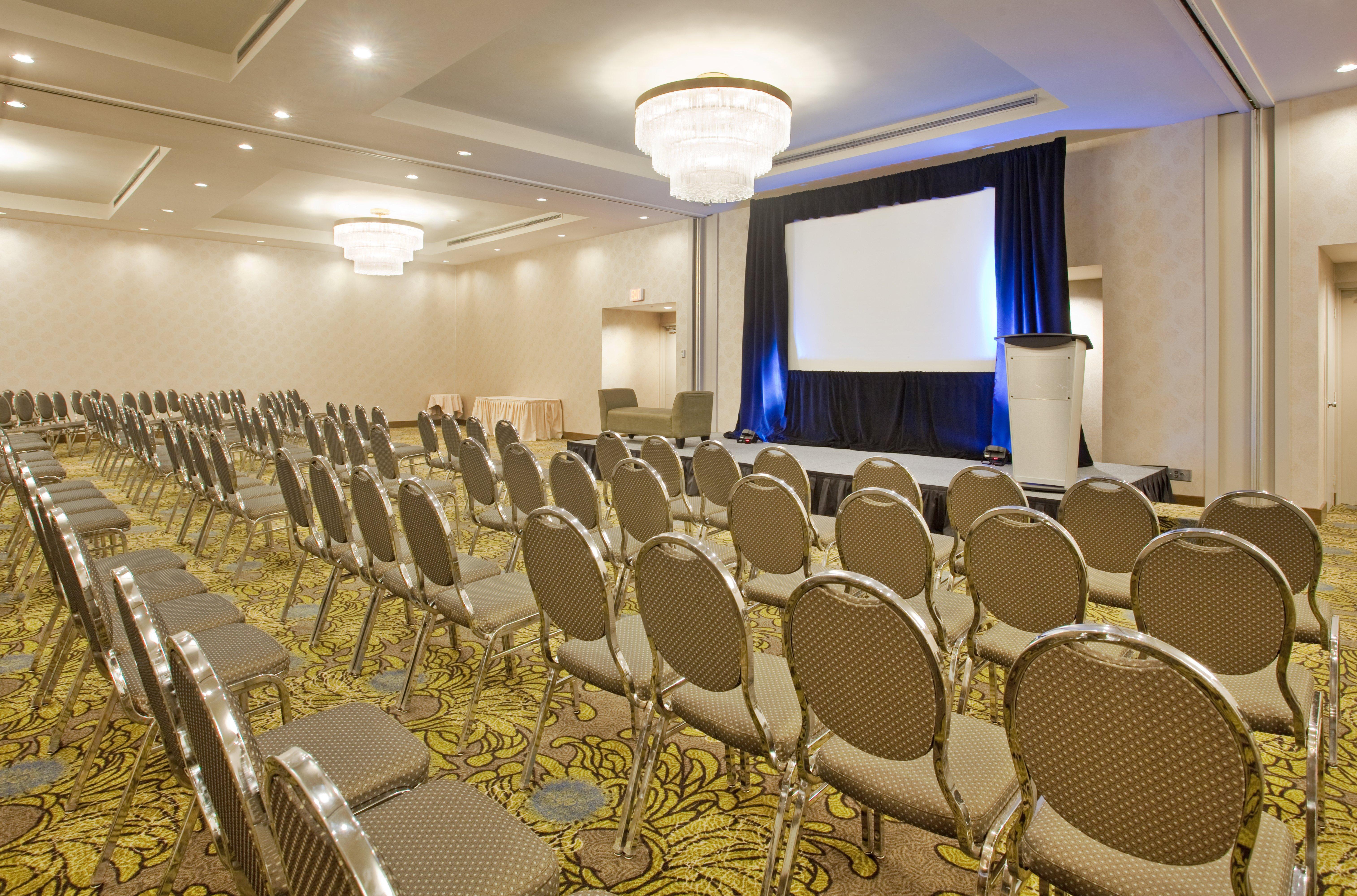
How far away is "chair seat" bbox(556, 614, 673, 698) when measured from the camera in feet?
6.95

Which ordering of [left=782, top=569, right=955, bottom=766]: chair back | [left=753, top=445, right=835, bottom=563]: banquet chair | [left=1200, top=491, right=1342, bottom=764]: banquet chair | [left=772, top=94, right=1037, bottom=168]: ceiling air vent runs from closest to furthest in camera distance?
1. [left=782, top=569, right=955, bottom=766]: chair back
2. [left=1200, top=491, right=1342, bottom=764]: banquet chair
3. [left=753, top=445, right=835, bottom=563]: banquet chair
4. [left=772, top=94, right=1037, bottom=168]: ceiling air vent

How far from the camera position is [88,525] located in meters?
3.80

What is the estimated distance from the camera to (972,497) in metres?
3.48

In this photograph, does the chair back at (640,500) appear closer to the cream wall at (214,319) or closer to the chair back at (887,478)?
the chair back at (887,478)

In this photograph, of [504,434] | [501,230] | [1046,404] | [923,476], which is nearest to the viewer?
[1046,404]

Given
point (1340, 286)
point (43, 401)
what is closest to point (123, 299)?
point (43, 401)

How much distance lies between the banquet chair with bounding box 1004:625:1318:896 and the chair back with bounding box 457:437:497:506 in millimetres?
3280

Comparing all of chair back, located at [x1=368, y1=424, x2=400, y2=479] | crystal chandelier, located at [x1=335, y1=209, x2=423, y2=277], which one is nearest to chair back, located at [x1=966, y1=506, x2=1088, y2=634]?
chair back, located at [x1=368, y1=424, x2=400, y2=479]

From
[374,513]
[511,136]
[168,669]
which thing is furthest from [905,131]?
[168,669]

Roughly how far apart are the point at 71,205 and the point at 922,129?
469 inches

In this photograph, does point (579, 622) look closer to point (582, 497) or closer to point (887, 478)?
point (582, 497)

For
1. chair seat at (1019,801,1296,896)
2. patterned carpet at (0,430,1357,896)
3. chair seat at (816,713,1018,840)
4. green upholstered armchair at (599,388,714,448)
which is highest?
green upholstered armchair at (599,388,714,448)

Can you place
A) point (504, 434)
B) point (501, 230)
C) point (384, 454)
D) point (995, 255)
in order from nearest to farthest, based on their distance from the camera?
point (384, 454)
point (504, 434)
point (995, 255)
point (501, 230)

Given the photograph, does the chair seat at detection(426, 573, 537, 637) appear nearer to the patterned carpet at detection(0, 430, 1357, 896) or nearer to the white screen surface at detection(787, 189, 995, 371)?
the patterned carpet at detection(0, 430, 1357, 896)
